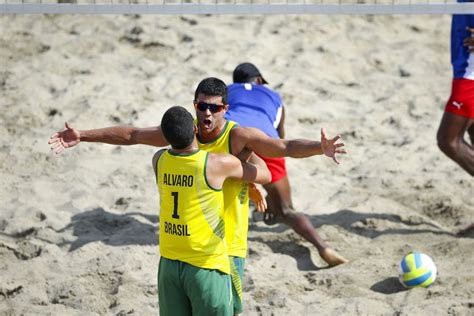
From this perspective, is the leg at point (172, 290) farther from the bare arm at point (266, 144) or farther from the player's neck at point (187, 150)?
the bare arm at point (266, 144)

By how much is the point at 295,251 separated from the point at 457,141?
165 cm

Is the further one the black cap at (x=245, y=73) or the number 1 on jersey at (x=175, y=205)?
the black cap at (x=245, y=73)

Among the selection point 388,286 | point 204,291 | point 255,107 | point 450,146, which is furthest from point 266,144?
point 450,146

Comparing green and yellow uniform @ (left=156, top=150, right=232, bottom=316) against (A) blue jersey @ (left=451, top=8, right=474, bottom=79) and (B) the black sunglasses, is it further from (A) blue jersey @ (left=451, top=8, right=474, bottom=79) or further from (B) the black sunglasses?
(A) blue jersey @ (left=451, top=8, right=474, bottom=79)

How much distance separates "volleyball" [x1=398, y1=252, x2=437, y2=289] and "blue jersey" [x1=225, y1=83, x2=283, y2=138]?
133 centimetres

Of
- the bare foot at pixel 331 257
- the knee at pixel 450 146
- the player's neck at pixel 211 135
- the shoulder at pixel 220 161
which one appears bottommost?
the bare foot at pixel 331 257

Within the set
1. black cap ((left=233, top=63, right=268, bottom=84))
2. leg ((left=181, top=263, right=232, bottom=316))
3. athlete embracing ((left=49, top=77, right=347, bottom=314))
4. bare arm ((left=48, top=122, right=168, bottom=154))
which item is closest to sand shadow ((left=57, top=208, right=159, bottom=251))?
black cap ((left=233, top=63, right=268, bottom=84))

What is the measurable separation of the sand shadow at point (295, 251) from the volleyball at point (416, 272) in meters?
0.77

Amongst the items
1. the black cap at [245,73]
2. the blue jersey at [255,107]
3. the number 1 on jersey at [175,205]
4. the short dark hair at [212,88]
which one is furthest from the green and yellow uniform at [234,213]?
the black cap at [245,73]

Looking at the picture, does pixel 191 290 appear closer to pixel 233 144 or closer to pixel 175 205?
pixel 175 205

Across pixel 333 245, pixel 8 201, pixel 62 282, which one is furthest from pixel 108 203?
pixel 333 245

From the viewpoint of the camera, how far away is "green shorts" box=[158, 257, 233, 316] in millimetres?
4531

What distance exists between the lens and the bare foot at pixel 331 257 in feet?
21.7

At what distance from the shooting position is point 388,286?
630cm
